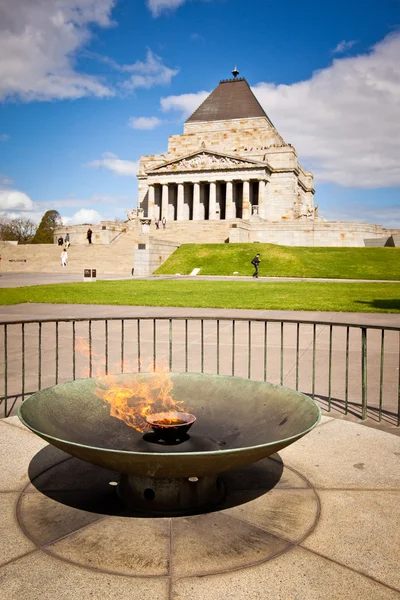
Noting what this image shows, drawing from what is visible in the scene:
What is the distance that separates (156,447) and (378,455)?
7.66ft

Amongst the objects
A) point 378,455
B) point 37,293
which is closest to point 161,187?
point 37,293


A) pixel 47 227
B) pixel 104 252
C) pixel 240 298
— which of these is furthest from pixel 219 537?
pixel 47 227

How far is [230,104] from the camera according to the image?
80.6m

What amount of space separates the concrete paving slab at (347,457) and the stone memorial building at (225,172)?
2351 inches

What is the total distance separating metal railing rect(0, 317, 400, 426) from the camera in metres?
6.73

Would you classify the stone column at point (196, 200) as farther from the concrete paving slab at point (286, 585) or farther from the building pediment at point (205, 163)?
the concrete paving slab at point (286, 585)

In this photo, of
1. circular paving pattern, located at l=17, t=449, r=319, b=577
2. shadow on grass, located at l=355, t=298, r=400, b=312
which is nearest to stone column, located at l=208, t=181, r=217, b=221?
shadow on grass, located at l=355, t=298, r=400, b=312

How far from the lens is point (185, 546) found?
327 cm

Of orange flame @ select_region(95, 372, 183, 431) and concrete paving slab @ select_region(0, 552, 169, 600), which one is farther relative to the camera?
orange flame @ select_region(95, 372, 183, 431)

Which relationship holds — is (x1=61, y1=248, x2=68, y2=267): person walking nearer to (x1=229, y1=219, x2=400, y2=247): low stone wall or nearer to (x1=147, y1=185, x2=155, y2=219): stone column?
(x1=229, y1=219, x2=400, y2=247): low stone wall

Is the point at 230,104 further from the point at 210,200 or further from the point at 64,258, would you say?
the point at 64,258

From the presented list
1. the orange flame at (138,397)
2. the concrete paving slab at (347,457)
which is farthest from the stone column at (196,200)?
the orange flame at (138,397)

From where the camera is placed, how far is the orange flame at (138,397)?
448 centimetres

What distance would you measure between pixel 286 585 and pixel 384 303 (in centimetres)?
1701
